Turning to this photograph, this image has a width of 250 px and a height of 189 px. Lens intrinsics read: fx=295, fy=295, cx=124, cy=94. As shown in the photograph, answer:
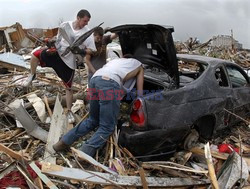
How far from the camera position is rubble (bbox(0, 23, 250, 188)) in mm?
3531

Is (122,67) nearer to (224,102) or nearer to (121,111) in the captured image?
(121,111)

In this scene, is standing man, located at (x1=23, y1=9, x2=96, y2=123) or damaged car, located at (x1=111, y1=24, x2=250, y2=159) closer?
damaged car, located at (x1=111, y1=24, x2=250, y2=159)

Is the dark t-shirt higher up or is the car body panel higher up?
the dark t-shirt

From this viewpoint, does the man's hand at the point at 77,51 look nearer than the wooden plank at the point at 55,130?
No

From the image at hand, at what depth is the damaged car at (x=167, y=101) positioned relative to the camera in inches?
159

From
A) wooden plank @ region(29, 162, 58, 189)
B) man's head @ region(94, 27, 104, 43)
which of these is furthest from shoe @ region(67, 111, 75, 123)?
wooden plank @ region(29, 162, 58, 189)

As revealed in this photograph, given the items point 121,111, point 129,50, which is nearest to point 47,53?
point 129,50

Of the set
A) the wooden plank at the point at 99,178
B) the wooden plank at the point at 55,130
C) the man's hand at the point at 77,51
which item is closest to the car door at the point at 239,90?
the wooden plank at the point at 99,178

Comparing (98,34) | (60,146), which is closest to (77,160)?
(60,146)

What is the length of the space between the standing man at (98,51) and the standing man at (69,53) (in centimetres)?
11

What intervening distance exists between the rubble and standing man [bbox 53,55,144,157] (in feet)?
0.69

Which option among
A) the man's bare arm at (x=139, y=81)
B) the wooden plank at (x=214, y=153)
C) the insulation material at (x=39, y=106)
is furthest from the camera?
the insulation material at (x=39, y=106)

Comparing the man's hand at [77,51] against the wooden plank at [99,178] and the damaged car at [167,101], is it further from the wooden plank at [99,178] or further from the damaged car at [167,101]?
the wooden plank at [99,178]

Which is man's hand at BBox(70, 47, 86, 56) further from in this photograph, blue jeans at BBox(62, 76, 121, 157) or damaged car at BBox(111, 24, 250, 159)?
blue jeans at BBox(62, 76, 121, 157)
